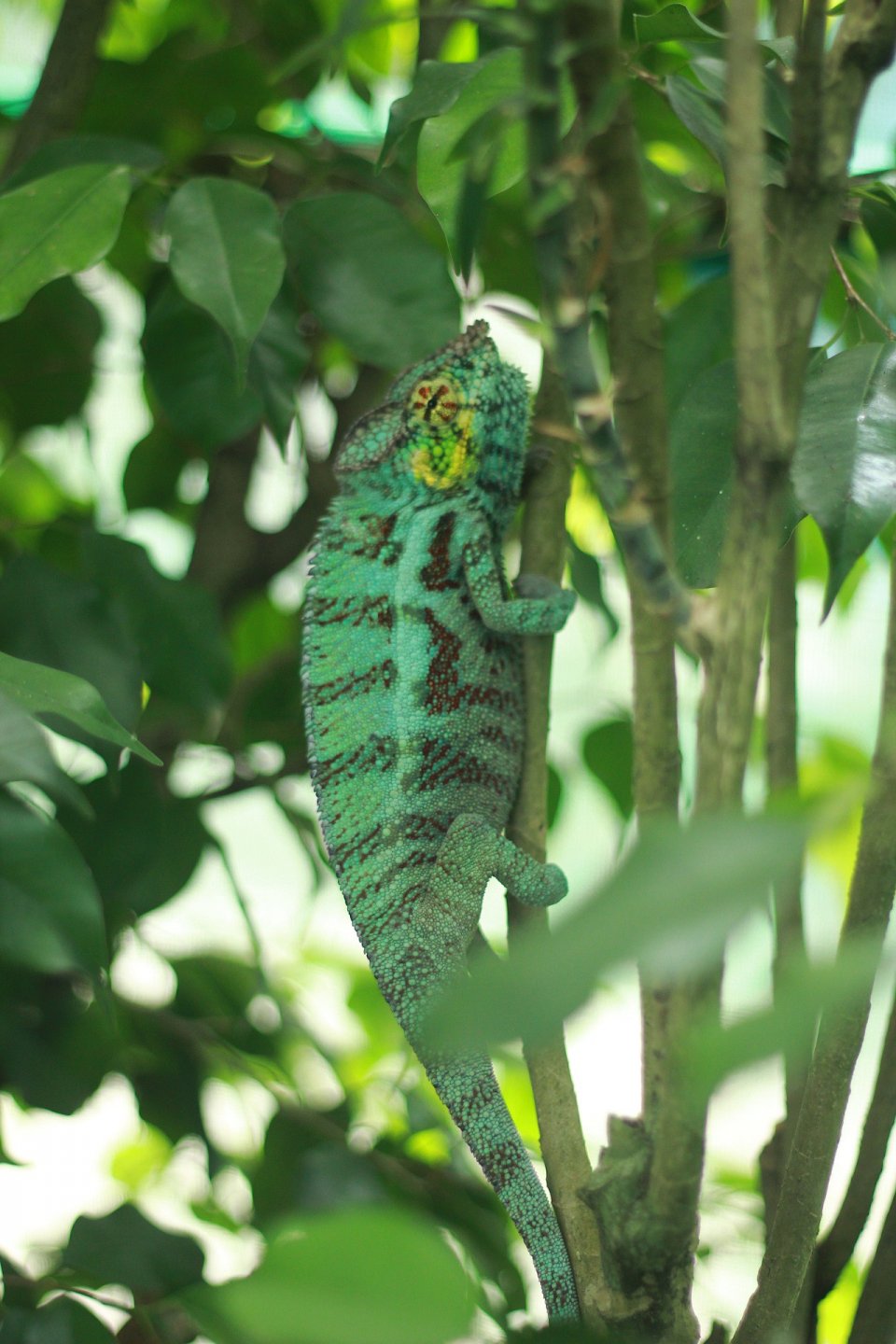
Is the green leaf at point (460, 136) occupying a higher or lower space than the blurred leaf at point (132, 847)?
higher

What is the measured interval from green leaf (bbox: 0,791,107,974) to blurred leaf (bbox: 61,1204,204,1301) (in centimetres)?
33

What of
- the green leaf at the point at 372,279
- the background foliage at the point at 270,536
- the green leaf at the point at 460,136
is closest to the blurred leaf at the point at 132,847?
the background foliage at the point at 270,536

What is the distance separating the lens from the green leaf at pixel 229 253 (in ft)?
2.98

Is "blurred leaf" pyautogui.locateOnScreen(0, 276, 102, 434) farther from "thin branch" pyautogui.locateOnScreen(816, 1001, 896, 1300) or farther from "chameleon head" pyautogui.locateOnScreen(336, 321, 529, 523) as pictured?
"thin branch" pyautogui.locateOnScreen(816, 1001, 896, 1300)

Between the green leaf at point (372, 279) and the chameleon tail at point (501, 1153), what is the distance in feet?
2.10

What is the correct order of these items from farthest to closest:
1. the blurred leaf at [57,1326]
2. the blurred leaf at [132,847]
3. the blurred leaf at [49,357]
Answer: the blurred leaf at [49,357] < the blurred leaf at [132,847] < the blurred leaf at [57,1326]

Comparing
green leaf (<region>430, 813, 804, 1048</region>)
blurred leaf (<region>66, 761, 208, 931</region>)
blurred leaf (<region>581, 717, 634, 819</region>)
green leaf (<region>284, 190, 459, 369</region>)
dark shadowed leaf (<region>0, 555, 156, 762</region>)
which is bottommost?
blurred leaf (<region>66, 761, 208, 931</region>)

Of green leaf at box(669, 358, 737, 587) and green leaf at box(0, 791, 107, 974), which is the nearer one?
green leaf at box(669, 358, 737, 587)

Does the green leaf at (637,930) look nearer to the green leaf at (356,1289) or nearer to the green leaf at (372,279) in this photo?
the green leaf at (356,1289)

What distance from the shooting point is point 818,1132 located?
75 cm

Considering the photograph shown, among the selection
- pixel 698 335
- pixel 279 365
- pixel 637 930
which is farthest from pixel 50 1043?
pixel 637 930

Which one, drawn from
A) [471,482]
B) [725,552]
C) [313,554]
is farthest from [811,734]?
[725,552]

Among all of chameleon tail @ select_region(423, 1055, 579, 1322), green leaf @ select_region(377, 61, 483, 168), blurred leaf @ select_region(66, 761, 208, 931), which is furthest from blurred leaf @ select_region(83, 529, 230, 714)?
green leaf @ select_region(377, 61, 483, 168)

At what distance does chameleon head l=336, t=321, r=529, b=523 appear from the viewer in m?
1.35
